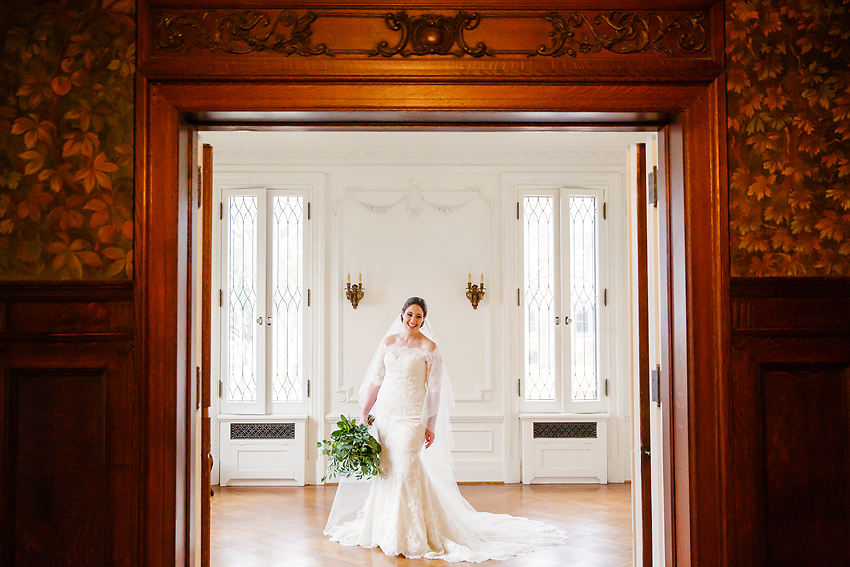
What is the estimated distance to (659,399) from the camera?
2.43m

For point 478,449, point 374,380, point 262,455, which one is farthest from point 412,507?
point 262,455

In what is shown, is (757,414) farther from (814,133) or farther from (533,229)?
(533,229)

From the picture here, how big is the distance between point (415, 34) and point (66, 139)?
1260mm

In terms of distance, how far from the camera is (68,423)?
6.89ft

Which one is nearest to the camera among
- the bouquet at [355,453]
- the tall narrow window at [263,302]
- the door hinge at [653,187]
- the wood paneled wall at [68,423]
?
the wood paneled wall at [68,423]

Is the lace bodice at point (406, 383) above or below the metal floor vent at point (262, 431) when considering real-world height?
above

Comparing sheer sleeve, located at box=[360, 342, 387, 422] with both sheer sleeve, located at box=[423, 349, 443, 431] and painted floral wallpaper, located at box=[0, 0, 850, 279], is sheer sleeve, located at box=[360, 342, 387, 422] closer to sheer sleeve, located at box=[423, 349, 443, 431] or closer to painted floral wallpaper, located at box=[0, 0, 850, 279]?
sheer sleeve, located at box=[423, 349, 443, 431]

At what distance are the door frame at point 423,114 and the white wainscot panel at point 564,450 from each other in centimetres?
394

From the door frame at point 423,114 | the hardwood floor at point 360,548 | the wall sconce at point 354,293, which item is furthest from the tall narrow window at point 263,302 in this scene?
the door frame at point 423,114

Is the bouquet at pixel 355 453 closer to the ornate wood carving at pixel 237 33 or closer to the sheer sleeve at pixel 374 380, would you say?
the sheer sleeve at pixel 374 380

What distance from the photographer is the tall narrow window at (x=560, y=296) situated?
20.4 ft

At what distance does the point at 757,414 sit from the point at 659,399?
364 millimetres

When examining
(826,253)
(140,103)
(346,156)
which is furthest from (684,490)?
(346,156)

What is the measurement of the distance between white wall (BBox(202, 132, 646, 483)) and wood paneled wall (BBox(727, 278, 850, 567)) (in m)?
4.00
